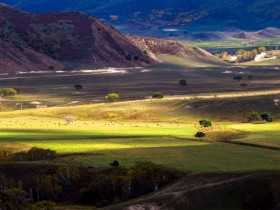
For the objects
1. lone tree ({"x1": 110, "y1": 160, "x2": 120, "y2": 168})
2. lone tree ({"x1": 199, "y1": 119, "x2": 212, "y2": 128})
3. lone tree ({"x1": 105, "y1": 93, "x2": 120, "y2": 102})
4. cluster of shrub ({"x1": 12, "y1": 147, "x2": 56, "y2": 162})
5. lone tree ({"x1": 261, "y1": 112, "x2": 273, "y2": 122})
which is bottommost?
lone tree ({"x1": 110, "y1": 160, "x2": 120, "y2": 168})

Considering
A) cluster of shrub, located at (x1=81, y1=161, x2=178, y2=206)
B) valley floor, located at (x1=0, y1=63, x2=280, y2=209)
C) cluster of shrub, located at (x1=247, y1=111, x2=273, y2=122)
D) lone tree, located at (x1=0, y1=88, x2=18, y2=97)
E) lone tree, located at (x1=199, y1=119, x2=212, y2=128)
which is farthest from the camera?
A: lone tree, located at (x1=0, y1=88, x2=18, y2=97)

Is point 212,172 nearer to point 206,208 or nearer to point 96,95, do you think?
point 206,208

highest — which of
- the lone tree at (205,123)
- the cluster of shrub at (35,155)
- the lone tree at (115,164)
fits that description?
the lone tree at (205,123)

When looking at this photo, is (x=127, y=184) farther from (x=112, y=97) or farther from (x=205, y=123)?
(x=112, y=97)

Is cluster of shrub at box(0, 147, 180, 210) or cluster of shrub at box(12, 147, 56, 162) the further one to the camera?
cluster of shrub at box(12, 147, 56, 162)

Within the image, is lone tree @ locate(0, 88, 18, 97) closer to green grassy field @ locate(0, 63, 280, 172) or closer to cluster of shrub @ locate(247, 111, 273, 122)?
green grassy field @ locate(0, 63, 280, 172)

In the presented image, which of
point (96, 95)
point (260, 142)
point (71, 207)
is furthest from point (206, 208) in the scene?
point (96, 95)

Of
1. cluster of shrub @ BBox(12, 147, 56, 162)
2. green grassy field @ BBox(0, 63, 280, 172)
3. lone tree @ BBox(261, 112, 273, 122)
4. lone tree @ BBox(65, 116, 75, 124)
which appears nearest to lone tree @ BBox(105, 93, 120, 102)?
green grassy field @ BBox(0, 63, 280, 172)

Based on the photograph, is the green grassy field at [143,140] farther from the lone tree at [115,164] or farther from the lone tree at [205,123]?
the lone tree at [205,123]

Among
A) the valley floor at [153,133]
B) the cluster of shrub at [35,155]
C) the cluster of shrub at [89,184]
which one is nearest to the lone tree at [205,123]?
the valley floor at [153,133]

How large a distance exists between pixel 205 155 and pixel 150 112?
6115cm

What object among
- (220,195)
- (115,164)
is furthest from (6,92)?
(220,195)

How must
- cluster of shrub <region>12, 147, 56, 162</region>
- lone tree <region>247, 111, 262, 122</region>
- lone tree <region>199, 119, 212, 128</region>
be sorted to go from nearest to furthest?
cluster of shrub <region>12, 147, 56, 162</region>, lone tree <region>199, 119, 212, 128</region>, lone tree <region>247, 111, 262, 122</region>

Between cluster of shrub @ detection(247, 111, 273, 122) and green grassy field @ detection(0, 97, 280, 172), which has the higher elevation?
cluster of shrub @ detection(247, 111, 273, 122)
